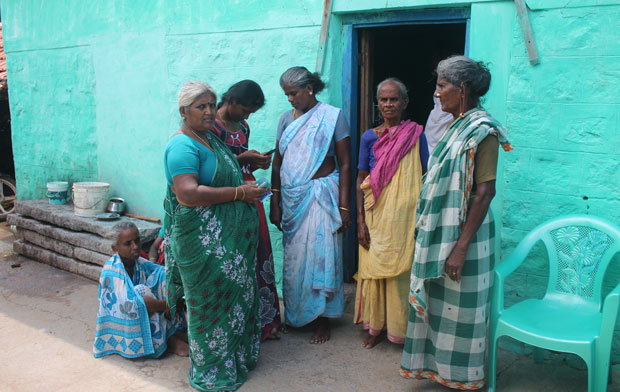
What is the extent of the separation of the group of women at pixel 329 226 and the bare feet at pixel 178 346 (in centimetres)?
25

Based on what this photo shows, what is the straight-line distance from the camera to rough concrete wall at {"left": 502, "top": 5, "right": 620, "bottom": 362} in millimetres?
3078

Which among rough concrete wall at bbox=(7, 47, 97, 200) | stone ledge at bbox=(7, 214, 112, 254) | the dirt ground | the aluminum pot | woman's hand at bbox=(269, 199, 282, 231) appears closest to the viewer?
the dirt ground

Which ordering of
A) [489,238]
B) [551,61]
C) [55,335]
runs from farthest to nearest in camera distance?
[55,335] → [551,61] → [489,238]

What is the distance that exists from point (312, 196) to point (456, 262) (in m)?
1.20

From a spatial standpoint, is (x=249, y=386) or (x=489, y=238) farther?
(x=249, y=386)

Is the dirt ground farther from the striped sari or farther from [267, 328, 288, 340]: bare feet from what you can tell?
the striped sari

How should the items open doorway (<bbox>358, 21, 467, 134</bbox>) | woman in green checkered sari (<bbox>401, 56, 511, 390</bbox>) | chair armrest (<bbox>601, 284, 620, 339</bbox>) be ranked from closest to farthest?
chair armrest (<bbox>601, 284, 620, 339</bbox>) → woman in green checkered sari (<bbox>401, 56, 511, 390</bbox>) → open doorway (<bbox>358, 21, 467, 134</bbox>)

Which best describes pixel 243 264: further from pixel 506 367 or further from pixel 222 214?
pixel 506 367

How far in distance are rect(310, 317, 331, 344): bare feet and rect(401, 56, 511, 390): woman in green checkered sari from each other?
878 mm

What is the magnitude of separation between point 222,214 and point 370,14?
1.96m

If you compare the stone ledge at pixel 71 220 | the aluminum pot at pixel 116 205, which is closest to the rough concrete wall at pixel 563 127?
the stone ledge at pixel 71 220

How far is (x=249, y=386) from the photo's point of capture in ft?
10.6

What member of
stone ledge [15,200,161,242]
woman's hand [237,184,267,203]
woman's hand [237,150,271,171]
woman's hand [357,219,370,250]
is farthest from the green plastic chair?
stone ledge [15,200,161,242]

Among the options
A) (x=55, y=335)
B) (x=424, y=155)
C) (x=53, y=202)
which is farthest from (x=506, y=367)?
(x=53, y=202)
